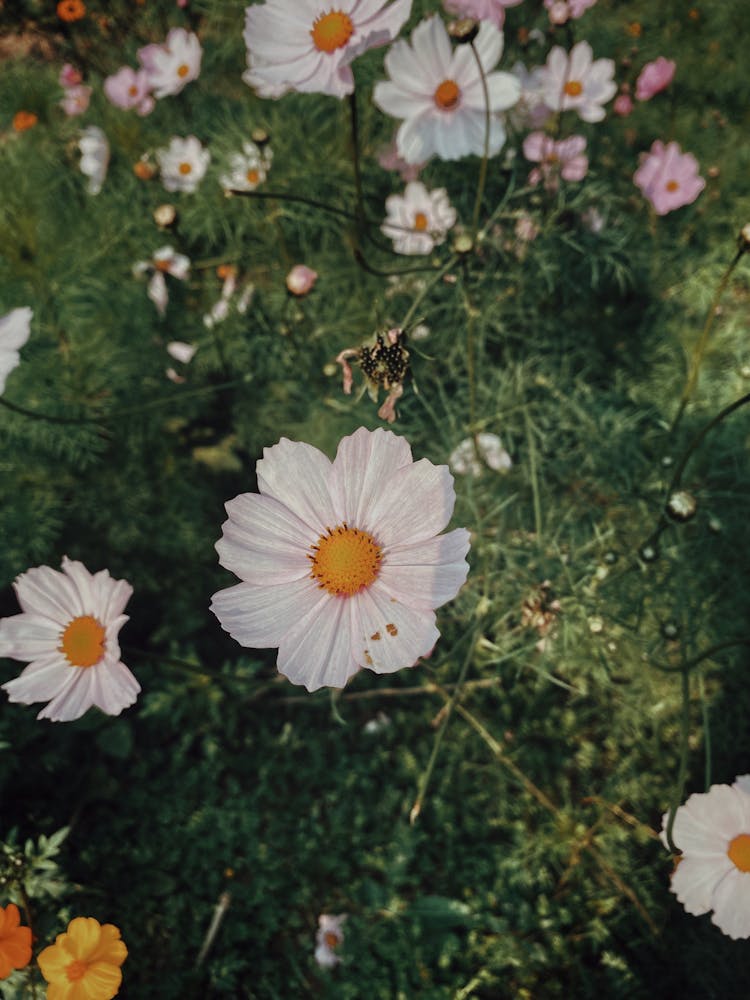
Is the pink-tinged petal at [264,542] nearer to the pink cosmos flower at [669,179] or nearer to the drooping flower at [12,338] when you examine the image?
the drooping flower at [12,338]

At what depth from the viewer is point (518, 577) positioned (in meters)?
1.38

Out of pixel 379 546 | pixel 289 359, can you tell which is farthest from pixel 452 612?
pixel 289 359

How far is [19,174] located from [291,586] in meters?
1.57

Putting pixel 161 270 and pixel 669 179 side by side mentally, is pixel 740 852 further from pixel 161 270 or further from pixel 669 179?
pixel 161 270

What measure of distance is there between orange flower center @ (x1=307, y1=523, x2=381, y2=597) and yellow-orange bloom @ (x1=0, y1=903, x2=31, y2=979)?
0.63m

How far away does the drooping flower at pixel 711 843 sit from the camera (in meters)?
0.95

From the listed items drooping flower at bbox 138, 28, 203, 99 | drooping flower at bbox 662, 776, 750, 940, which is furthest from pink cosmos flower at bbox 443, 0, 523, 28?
drooping flower at bbox 662, 776, 750, 940

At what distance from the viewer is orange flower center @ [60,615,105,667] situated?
0.96 metres

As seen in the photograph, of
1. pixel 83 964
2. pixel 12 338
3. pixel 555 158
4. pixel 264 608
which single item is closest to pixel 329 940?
pixel 83 964

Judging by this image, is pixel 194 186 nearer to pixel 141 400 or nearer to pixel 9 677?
pixel 141 400

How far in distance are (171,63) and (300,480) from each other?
5.69 ft

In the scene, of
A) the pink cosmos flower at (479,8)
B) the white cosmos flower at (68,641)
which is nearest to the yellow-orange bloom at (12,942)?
the white cosmos flower at (68,641)

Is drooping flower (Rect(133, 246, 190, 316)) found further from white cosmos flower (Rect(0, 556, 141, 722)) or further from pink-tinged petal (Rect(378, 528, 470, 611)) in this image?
pink-tinged petal (Rect(378, 528, 470, 611))

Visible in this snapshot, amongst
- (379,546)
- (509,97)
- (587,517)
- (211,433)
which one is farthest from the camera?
(211,433)
